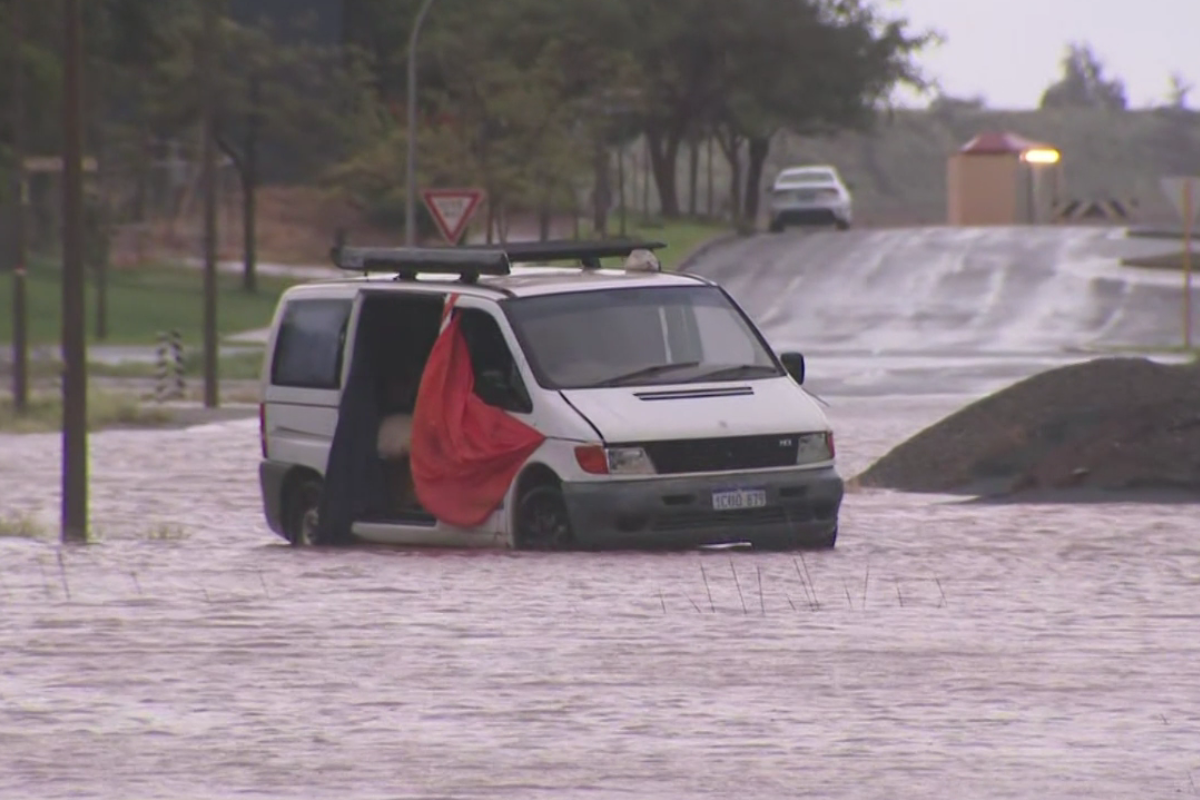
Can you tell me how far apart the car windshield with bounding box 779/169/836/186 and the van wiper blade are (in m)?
65.6

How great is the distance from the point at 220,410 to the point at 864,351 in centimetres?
1551

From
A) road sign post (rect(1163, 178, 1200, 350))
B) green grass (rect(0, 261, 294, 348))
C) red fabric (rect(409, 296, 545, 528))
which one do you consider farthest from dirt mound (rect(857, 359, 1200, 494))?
green grass (rect(0, 261, 294, 348))

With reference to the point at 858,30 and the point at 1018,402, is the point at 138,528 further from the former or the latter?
the point at 858,30

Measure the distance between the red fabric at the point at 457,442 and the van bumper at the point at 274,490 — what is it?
1.44 m

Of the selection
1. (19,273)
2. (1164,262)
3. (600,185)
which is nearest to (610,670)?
(19,273)

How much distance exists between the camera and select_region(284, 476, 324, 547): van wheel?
16906mm

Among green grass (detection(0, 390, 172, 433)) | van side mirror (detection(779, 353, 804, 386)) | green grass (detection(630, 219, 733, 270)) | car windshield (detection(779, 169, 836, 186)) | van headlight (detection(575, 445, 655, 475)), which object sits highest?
car windshield (detection(779, 169, 836, 186))

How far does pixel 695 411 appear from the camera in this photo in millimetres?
15148

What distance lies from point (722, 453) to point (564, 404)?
3.09 feet

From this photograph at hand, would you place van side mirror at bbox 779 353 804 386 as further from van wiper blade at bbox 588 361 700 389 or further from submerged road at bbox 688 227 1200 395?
submerged road at bbox 688 227 1200 395

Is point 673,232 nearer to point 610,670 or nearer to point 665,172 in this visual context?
point 665,172

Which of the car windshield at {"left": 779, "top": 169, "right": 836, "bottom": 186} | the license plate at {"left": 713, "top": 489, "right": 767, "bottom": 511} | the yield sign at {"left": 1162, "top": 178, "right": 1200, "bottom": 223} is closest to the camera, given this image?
the license plate at {"left": 713, "top": 489, "right": 767, "bottom": 511}

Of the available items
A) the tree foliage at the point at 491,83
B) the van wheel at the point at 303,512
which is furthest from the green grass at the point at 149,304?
the van wheel at the point at 303,512

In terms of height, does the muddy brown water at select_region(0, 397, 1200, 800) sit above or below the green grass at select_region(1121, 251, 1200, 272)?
below
